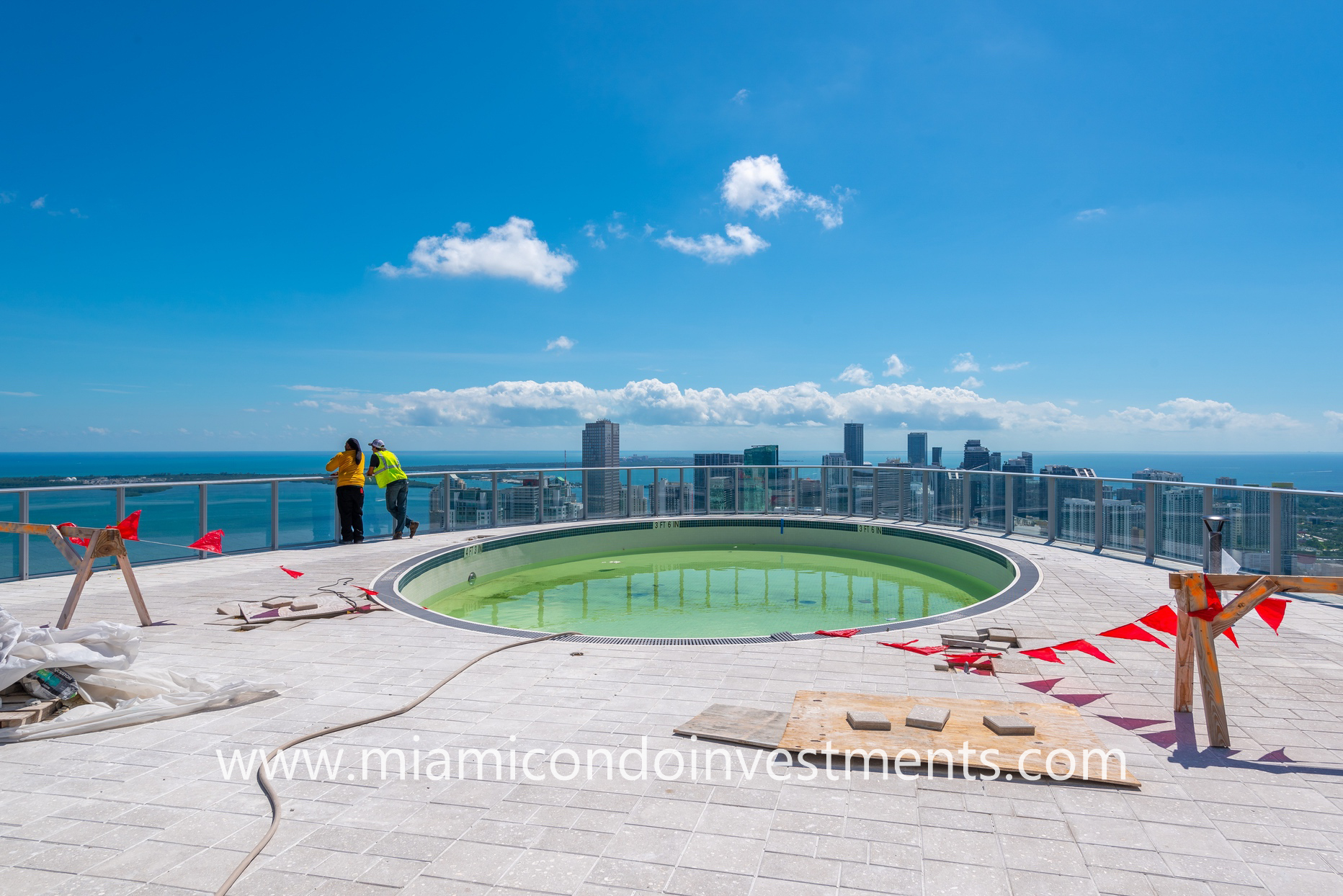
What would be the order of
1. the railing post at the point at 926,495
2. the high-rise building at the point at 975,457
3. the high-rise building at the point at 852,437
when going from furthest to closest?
the high-rise building at the point at 852,437 → the high-rise building at the point at 975,457 → the railing post at the point at 926,495

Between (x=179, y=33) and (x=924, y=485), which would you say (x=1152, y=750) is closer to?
(x=924, y=485)

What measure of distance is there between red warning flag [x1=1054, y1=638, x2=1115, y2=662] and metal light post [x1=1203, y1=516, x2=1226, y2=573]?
2766 millimetres

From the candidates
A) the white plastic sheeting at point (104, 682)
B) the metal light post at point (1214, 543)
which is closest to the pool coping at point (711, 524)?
the metal light post at point (1214, 543)

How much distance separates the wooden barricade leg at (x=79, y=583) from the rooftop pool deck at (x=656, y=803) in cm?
84

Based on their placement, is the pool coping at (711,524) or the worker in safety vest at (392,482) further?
the worker in safety vest at (392,482)

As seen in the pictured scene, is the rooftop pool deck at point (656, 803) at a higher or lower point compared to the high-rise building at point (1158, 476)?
lower

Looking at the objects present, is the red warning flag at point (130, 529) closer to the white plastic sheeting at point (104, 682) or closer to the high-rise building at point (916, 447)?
the white plastic sheeting at point (104, 682)

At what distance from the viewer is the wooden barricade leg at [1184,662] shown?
295cm

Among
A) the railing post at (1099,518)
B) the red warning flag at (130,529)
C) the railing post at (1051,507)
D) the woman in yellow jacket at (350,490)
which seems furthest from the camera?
the railing post at (1051,507)

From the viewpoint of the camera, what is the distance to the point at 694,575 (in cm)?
884

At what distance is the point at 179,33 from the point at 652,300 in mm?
15640

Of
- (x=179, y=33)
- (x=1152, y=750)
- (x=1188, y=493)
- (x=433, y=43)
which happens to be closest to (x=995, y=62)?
(x=1188, y=493)

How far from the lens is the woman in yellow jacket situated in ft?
28.7

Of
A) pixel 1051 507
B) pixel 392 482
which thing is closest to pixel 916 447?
pixel 1051 507
